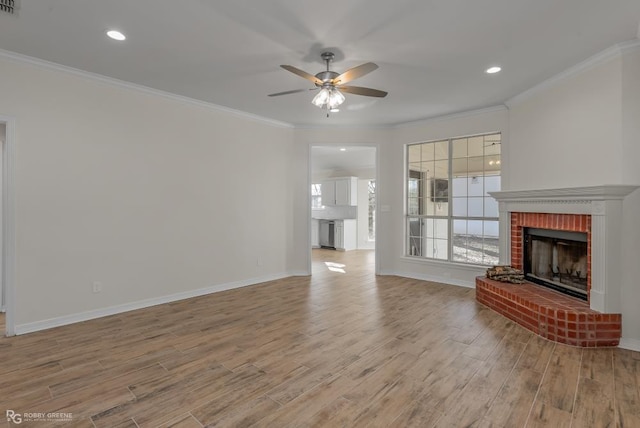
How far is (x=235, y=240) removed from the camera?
17.1 feet

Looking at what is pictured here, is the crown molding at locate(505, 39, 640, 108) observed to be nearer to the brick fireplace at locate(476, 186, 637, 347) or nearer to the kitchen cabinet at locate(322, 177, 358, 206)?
the brick fireplace at locate(476, 186, 637, 347)

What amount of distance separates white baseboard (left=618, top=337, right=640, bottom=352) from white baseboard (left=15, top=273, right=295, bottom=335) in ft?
15.1

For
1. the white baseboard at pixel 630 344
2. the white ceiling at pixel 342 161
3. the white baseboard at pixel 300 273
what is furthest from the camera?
the white ceiling at pixel 342 161

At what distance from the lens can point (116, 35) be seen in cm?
285

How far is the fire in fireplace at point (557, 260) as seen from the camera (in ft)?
11.7

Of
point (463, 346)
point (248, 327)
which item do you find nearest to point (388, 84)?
point (463, 346)

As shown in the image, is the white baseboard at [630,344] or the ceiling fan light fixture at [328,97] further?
the ceiling fan light fixture at [328,97]

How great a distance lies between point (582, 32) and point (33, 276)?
18.8 ft

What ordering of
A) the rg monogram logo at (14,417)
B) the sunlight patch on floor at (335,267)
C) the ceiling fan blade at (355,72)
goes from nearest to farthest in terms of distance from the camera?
1. the rg monogram logo at (14,417)
2. the ceiling fan blade at (355,72)
3. the sunlight patch on floor at (335,267)

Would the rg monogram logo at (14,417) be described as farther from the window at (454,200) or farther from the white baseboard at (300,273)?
the window at (454,200)

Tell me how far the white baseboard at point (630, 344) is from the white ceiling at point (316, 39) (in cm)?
276

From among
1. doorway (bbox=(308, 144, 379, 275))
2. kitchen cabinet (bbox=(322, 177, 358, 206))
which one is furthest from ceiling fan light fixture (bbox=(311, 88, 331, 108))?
kitchen cabinet (bbox=(322, 177, 358, 206))

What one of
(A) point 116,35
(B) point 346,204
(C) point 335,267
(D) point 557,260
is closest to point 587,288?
(D) point 557,260

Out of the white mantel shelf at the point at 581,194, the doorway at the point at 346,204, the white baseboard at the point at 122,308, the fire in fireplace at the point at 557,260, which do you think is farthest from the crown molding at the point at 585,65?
the doorway at the point at 346,204
